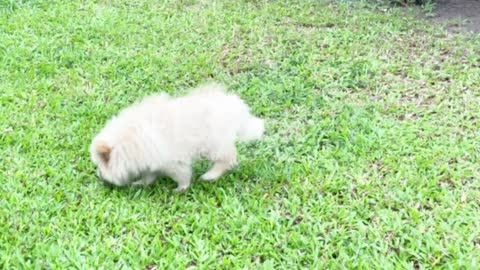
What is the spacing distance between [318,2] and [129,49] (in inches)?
82.0

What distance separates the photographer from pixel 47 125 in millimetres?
3717

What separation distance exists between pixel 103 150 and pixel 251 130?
80cm

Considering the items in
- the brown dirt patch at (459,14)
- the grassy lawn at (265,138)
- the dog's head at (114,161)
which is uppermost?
the dog's head at (114,161)

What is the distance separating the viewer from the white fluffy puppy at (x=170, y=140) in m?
3.00

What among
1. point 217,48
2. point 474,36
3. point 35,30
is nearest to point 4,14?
point 35,30

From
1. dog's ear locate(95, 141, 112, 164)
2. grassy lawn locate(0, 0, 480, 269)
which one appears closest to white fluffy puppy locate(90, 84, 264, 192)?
dog's ear locate(95, 141, 112, 164)

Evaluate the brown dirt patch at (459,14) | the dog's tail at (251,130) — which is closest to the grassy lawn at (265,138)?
the dog's tail at (251,130)

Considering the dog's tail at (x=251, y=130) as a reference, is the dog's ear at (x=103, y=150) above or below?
above

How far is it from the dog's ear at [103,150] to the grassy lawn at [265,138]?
0.21m

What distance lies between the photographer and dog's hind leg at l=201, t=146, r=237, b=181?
3137 mm

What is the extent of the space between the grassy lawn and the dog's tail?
15 centimetres

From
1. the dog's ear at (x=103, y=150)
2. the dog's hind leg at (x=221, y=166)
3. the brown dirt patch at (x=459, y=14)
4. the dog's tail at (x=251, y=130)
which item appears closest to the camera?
the dog's ear at (x=103, y=150)

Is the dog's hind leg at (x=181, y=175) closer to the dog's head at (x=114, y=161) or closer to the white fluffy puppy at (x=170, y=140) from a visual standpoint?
the white fluffy puppy at (x=170, y=140)

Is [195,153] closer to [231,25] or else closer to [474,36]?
[231,25]
